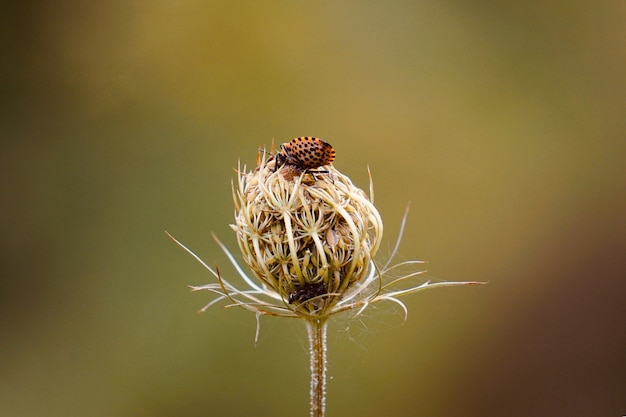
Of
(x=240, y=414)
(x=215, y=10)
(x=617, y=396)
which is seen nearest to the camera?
(x=240, y=414)

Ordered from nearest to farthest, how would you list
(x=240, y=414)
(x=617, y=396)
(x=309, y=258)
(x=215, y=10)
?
1. (x=309, y=258)
2. (x=240, y=414)
3. (x=617, y=396)
4. (x=215, y=10)

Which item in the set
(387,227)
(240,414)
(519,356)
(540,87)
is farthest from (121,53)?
(519,356)

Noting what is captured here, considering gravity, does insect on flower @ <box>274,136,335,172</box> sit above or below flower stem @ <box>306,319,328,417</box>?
above

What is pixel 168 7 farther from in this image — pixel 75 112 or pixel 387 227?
pixel 387 227

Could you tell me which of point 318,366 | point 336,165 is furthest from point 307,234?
point 336,165

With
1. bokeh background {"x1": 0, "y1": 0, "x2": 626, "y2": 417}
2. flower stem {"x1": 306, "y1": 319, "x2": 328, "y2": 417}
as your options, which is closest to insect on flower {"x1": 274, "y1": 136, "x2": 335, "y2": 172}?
flower stem {"x1": 306, "y1": 319, "x2": 328, "y2": 417}

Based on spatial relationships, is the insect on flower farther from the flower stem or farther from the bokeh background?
the bokeh background

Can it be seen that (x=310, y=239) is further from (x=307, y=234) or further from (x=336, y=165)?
(x=336, y=165)
